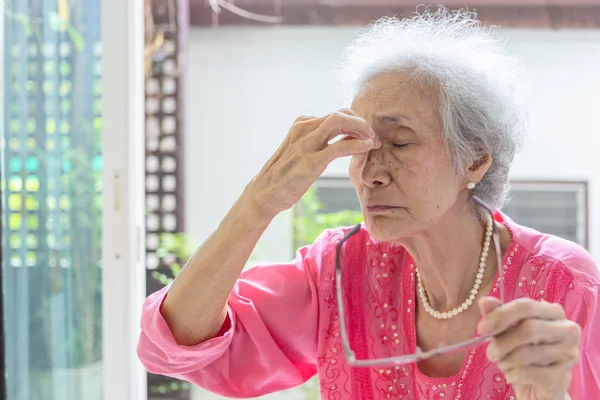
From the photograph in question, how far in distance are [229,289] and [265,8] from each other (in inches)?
98.7

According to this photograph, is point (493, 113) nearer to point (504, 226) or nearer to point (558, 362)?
point (504, 226)

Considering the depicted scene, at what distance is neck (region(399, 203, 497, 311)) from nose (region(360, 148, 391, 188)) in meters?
0.16

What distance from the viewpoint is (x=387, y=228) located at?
1.48 m

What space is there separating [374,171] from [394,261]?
1.05 feet

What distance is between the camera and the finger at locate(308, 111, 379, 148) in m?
1.38

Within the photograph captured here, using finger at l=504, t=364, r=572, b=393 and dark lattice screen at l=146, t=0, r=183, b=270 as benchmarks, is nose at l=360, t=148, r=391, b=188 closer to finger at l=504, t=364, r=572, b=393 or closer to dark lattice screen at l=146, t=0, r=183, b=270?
finger at l=504, t=364, r=572, b=393

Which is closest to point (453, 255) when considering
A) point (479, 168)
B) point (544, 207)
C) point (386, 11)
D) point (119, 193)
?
point (479, 168)

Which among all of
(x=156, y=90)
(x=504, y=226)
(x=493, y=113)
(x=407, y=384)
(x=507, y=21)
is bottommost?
(x=407, y=384)

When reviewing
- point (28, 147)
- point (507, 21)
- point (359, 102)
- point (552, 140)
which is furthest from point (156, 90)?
point (359, 102)

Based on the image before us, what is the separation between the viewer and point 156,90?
3705mm

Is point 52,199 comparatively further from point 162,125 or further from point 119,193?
point 162,125

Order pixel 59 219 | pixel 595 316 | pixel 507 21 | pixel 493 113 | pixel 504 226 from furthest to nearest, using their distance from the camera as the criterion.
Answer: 1. pixel 507 21
2. pixel 59 219
3. pixel 504 226
4. pixel 493 113
5. pixel 595 316

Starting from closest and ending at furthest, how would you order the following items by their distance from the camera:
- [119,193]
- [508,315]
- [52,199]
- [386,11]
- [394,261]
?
[508,315], [394,261], [119,193], [52,199], [386,11]

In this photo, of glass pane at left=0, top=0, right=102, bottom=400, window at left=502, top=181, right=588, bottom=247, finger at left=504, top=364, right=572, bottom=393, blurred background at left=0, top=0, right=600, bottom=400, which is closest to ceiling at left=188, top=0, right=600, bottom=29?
blurred background at left=0, top=0, right=600, bottom=400
